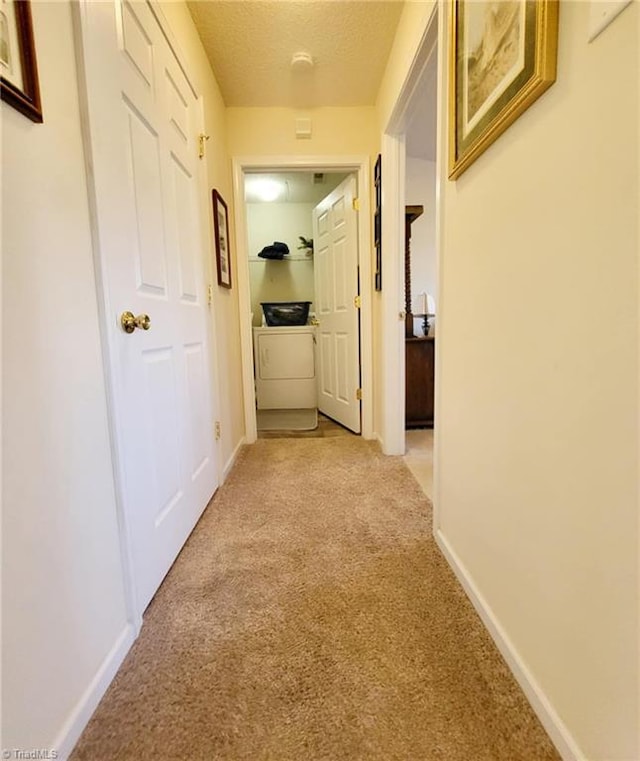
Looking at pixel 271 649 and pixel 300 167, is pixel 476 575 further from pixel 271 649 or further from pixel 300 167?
pixel 300 167

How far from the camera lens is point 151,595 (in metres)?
1.17

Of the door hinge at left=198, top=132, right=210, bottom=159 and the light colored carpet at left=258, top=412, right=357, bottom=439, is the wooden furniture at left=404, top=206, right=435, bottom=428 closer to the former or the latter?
the light colored carpet at left=258, top=412, right=357, bottom=439

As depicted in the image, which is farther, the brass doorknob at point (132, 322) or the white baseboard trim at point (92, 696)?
the brass doorknob at point (132, 322)

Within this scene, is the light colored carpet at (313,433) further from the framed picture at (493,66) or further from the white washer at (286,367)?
the framed picture at (493,66)

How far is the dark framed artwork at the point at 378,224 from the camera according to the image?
2.34 m

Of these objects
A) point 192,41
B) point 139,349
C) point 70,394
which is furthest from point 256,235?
point 70,394

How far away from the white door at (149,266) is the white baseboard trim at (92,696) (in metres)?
0.10

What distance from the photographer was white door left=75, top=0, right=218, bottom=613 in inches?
38.9

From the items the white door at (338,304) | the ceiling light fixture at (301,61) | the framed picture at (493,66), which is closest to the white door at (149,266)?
the ceiling light fixture at (301,61)

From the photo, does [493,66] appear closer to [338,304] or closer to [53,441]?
[53,441]

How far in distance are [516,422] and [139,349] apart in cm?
107

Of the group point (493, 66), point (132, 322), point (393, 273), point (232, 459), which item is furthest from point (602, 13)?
point (232, 459)

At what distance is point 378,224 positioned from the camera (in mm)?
2396

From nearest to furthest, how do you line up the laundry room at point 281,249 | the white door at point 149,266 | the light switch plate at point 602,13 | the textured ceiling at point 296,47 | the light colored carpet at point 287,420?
the light switch plate at point 602,13
the white door at point 149,266
the textured ceiling at point 296,47
the light colored carpet at point 287,420
the laundry room at point 281,249
